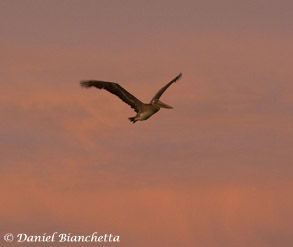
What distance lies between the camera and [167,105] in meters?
50.9

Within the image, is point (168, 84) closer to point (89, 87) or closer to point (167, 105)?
point (167, 105)

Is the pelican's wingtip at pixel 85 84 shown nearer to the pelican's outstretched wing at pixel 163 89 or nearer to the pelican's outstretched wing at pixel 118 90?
the pelican's outstretched wing at pixel 118 90

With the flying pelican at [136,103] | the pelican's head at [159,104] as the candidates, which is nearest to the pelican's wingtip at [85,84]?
the flying pelican at [136,103]

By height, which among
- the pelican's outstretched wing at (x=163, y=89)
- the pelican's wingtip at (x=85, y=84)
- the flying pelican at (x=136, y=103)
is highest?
the pelican's outstretched wing at (x=163, y=89)

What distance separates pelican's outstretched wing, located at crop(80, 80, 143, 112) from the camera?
4894 cm

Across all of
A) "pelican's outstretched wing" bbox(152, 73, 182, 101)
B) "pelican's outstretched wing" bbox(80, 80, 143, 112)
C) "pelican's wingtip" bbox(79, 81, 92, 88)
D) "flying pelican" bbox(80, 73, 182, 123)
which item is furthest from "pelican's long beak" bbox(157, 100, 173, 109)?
"pelican's wingtip" bbox(79, 81, 92, 88)

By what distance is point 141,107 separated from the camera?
50938 mm

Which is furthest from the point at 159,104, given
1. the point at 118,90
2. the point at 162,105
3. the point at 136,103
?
the point at 118,90

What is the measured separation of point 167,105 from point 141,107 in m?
1.48

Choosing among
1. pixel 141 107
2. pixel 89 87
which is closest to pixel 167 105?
pixel 141 107

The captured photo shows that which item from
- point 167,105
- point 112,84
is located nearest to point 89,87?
point 112,84

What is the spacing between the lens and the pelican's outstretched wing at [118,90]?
48.9 metres

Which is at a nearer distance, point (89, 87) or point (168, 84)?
point (89, 87)

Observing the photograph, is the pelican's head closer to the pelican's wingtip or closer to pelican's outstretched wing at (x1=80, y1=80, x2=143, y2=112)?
pelican's outstretched wing at (x1=80, y1=80, x2=143, y2=112)
